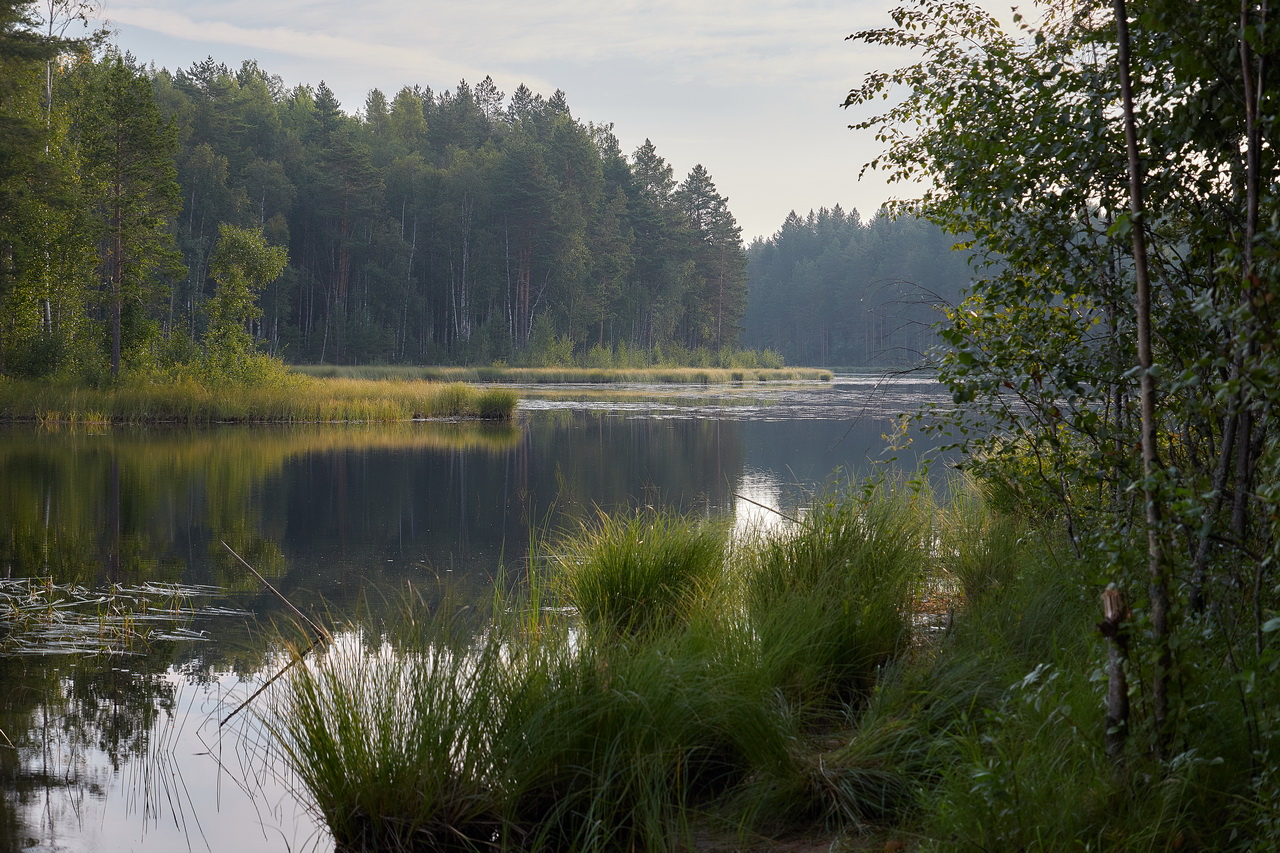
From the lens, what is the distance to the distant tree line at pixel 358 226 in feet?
89.9

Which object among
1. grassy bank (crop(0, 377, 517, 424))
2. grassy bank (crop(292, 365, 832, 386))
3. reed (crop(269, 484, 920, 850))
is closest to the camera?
reed (crop(269, 484, 920, 850))

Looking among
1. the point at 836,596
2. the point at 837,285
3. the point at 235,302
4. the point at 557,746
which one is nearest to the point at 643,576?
the point at 836,596

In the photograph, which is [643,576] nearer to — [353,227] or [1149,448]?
[1149,448]

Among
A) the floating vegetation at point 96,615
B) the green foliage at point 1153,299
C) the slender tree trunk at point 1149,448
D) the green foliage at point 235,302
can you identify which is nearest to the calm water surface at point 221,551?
the floating vegetation at point 96,615

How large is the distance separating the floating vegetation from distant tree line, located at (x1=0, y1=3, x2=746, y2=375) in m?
20.8

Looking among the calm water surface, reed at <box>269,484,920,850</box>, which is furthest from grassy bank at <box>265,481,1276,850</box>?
the calm water surface

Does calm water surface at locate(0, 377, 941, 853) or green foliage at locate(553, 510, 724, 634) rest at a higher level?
green foliage at locate(553, 510, 724, 634)

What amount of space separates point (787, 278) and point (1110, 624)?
377ft

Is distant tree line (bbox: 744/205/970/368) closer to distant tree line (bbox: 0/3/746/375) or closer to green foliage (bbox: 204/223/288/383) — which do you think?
distant tree line (bbox: 0/3/746/375)

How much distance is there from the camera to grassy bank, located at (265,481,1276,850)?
2523 mm

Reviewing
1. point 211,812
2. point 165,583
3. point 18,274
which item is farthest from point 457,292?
point 211,812

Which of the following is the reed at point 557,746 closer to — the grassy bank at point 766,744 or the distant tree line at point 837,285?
the grassy bank at point 766,744

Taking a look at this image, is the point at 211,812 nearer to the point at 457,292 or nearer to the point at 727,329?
the point at 457,292

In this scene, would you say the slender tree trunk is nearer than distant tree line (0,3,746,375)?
Yes
